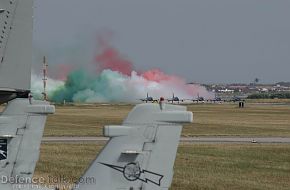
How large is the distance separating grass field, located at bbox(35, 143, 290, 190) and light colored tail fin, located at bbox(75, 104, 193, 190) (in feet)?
35.2

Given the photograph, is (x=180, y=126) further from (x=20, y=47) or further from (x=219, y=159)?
(x=219, y=159)

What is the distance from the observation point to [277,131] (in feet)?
171

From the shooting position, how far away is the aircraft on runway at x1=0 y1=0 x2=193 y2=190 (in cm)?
1139

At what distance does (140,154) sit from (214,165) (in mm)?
17643

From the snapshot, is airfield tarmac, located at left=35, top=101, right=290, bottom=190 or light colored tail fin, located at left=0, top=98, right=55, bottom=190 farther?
airfield tarmac, located at left=35, top=101, right=290, bottom=190

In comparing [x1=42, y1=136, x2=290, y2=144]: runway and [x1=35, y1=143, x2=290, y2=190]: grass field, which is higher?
[x1=42, y1=136, x2=290, y2=144]: runway

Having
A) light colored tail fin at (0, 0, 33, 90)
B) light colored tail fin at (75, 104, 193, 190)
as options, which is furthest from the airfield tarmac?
light colored tail fin at (75, 104, 193, 190)

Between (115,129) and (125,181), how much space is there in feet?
3.26

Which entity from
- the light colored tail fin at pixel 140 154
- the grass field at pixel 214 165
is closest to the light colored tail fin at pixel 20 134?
the light colored tail fin at pixel 140 154

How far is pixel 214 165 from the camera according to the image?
93.8 feet

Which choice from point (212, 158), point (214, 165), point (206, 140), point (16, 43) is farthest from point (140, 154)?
point (206, 140)

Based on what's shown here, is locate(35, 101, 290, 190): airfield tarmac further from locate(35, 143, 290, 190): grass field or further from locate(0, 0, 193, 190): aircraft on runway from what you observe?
locate(0, 0, 193, 190): aircraft on runway

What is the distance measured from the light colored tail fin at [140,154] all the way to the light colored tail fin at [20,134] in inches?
90.6

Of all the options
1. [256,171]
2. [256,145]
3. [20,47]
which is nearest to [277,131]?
[256,145]
